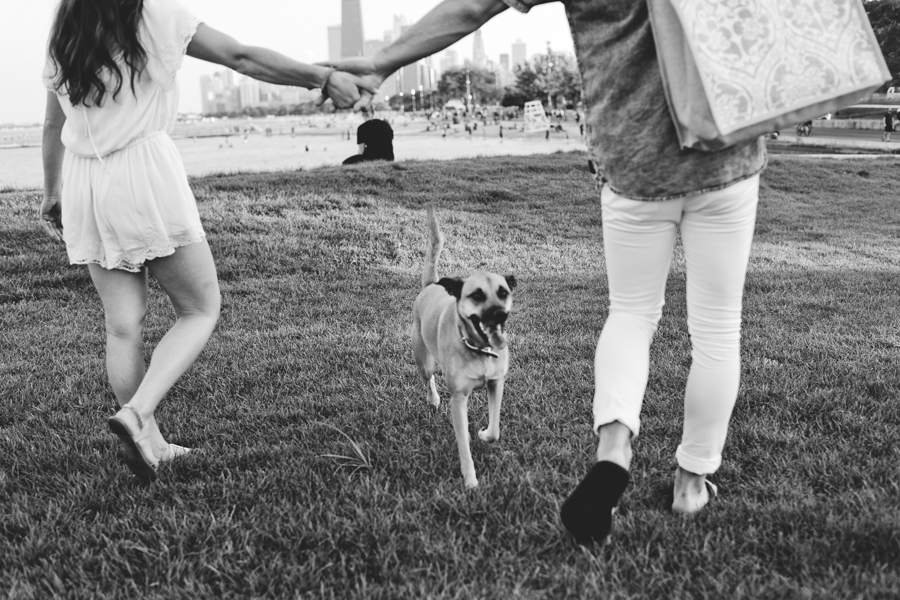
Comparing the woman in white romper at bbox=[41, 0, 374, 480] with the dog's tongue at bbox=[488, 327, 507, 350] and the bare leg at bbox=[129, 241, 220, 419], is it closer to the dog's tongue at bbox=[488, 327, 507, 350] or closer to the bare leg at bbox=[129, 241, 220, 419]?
the bare leg at bbox=[129, 241, 220, 419]

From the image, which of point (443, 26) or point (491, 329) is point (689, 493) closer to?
point (491, 329)

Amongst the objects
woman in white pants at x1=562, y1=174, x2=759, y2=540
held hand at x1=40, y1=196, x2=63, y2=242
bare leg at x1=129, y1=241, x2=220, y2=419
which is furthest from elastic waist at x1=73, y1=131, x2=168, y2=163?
woman in white pants at x1=562, y1=174, x2=759, y2=540

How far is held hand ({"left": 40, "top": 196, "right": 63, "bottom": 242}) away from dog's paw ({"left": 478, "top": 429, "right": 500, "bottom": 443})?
7.31 ft

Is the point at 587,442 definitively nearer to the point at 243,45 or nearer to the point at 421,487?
the point at 421,487

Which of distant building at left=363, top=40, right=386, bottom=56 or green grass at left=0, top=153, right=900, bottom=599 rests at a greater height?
distant building at left=363, top=40, right=386, bottom=56

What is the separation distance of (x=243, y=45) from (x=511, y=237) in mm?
7207

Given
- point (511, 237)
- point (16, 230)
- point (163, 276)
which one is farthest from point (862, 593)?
point (16, 230)

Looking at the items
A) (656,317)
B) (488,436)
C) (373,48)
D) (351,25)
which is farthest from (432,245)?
(351,25)

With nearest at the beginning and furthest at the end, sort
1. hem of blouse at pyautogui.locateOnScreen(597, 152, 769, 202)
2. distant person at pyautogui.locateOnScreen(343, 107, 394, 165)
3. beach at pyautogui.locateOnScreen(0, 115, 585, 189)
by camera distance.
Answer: hem of blouse at pyautogui.locateOnScreen(597, 152, 769, 202)
distant person at pyautogui.locateOnScreen(343, 107, 394, 165)
beach at pyautogui.locateOnScreen(0, 115, 585, 189)

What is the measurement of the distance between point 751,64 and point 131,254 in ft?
7.94

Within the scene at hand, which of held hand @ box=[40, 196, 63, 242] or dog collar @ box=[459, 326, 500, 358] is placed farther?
held hand @ box=[40, 196, 63, 242]

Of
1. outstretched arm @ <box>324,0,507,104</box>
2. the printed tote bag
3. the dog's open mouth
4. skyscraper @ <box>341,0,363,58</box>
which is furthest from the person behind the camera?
skyscraper @ <box>341,0,363,58</box>

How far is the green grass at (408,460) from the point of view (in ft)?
7.52

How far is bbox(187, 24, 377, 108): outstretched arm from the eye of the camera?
279cm
